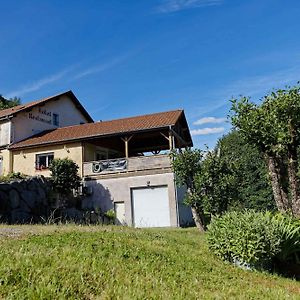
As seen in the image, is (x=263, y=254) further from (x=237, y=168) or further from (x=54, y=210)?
(x=54, y=210)

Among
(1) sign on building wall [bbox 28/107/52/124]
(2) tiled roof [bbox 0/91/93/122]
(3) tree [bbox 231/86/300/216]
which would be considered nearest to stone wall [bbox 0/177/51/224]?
(2) tiled roof [bbox 0/91/93/122]

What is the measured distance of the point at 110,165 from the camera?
966 inches

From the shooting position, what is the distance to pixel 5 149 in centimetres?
2747

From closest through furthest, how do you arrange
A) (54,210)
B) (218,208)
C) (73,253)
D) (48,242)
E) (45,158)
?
(73,253), (48,242), (218,208), (54,210), (45,158)

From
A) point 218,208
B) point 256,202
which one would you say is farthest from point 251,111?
point 256,202

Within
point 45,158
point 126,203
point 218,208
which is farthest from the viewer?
point 45,158

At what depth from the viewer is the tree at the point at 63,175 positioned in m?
23.1

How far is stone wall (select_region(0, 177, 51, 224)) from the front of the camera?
19.1 meters

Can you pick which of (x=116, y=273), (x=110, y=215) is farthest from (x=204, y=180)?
(x=116, y=273)

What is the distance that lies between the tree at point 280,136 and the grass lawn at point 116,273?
15.4 feet

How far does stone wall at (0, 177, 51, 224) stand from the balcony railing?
126 inches

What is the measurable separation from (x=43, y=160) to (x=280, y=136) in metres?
18.8

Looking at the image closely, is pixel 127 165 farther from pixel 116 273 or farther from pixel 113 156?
pixel 116 273

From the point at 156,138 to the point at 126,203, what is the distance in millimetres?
7013
